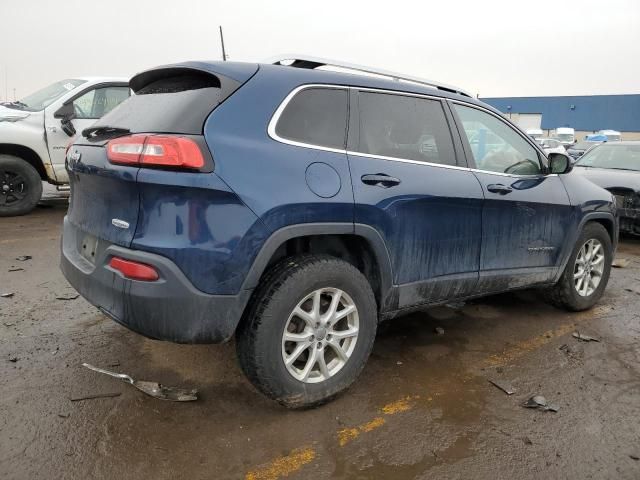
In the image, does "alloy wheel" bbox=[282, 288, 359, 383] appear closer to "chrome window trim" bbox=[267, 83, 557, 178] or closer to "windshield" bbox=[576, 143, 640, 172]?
"chrome window trim" bbox=[267, 83, 557, 178]

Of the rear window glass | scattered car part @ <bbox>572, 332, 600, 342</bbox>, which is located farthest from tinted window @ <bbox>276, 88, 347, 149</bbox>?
scattered car part @ <bbox>572, 332, 600, 342</bbox>

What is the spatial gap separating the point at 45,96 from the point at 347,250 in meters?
6.86

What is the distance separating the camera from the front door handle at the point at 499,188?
356cm

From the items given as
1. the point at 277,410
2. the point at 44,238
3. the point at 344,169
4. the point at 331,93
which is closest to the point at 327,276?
the point at 344,169

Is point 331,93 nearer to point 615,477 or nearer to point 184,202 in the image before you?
point 184,202

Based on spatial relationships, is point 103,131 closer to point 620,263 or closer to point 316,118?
point 316,118

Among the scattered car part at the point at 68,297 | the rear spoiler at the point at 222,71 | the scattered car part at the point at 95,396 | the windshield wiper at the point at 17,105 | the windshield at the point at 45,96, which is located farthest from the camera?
the windshield wiper at the point at 17,105

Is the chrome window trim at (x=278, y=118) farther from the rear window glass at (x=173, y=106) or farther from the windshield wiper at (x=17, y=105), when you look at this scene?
the windshield wiper at (x=17, y=105)

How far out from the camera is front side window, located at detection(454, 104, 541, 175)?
3629mm

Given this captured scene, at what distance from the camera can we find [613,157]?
8.55m

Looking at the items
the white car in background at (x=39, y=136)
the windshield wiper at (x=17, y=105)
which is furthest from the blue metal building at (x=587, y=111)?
the windshield wiper at (x=17, y=105)

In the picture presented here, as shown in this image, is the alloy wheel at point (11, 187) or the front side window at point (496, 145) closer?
the front side window at point (496, 145)

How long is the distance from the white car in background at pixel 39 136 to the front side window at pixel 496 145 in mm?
5606

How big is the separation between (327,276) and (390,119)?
3.61 feet
